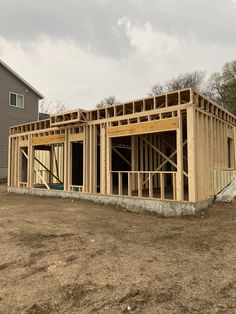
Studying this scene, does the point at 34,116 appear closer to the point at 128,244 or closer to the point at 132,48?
the point at 132,48

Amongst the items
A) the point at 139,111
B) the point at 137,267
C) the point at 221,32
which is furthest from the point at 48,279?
the point at 221,32

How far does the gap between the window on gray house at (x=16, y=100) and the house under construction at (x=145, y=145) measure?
26.4ft

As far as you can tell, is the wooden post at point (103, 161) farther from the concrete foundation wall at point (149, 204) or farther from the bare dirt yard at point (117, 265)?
the bare dirt yard at point (117, 265)

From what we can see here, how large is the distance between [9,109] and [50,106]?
24.4 metres

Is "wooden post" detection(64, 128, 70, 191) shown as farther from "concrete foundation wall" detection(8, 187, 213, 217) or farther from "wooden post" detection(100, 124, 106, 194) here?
"wooden post" detection(100, 124, 106, 194)

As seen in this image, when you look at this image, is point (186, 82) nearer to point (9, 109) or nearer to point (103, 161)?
point (9, 109)

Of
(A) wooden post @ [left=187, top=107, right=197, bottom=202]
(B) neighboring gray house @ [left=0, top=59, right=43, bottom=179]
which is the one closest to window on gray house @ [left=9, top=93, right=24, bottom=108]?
(B) neighboring gray house @ [left=0, top=59, right=43, bottom=179]

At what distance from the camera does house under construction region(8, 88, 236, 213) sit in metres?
8.44

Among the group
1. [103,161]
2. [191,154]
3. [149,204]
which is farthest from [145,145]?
[191,154]

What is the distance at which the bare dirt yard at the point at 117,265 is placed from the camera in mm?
3240

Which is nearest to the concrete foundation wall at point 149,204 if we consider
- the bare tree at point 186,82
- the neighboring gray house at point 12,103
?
the neighboring gray house at point 12,103

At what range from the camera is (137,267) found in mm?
4336

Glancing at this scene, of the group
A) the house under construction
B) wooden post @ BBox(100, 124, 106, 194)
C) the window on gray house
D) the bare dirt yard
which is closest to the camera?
the bare dirt yard

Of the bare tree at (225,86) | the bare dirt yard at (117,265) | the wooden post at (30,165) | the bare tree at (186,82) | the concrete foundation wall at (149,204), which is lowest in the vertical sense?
the bare dirt yard at (117,265)
